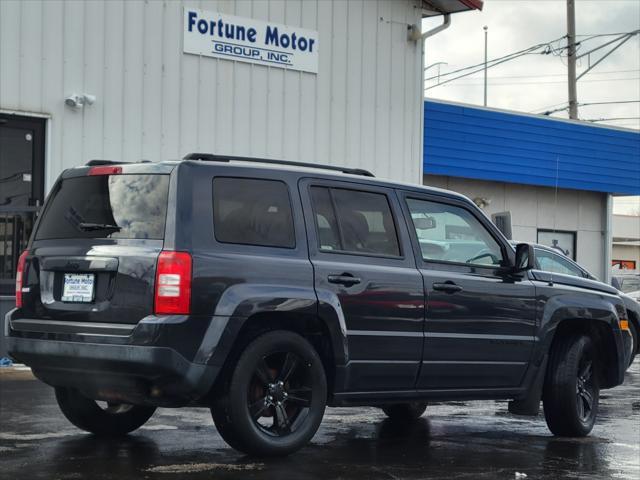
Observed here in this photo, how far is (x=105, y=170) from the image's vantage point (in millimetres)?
7230

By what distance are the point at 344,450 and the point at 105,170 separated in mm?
2432

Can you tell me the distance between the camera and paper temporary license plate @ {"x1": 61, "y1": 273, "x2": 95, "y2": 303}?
6.83m

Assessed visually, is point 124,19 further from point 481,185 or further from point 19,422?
point 481,185

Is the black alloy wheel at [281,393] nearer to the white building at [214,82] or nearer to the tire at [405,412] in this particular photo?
the tire at [405,412]

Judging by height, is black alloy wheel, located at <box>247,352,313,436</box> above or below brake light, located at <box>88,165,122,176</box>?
below

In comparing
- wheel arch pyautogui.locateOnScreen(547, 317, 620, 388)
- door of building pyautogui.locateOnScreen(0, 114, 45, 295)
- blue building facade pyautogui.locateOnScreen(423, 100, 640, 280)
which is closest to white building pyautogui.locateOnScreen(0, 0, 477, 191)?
door of building pyautogui.locateOnScreen(0, 114, 45, 295)

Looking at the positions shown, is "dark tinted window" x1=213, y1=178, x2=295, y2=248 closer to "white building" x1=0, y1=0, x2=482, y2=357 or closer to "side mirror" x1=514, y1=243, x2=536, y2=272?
"side mirror" x1=514, y1=243, x2=536, y2=272

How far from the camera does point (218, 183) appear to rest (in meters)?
6.95

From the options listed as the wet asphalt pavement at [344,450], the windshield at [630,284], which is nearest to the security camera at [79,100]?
the wet asphalt pavement at [344,450]

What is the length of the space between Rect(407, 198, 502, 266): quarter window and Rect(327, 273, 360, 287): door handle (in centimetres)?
75

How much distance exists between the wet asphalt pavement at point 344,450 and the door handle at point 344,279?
111cm

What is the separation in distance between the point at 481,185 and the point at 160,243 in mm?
18595

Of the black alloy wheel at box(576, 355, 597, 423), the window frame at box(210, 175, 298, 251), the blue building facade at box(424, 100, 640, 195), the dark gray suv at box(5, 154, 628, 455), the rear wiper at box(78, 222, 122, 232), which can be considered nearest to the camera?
the dark gray suv at box(5, 154, 628, 455)

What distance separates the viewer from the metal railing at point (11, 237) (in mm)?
14531
